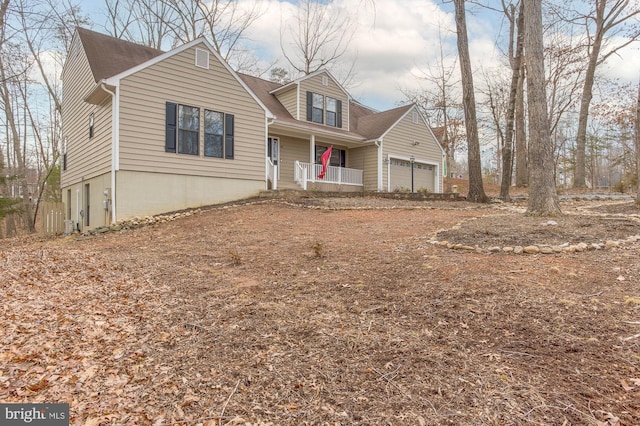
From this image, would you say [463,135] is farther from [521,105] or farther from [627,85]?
[627,85]

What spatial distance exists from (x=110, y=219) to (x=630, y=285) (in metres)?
10.1

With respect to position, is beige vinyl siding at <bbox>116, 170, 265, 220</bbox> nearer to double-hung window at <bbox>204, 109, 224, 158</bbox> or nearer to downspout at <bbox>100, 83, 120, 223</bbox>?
downspout at <bbox>100, 83, 120, 223</bbox>

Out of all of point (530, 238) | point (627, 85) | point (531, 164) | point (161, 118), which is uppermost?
point (627, 85)

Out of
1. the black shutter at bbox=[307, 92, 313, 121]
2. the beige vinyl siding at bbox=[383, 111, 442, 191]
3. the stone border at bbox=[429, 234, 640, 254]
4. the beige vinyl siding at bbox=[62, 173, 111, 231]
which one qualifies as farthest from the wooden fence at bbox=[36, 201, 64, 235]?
the stone border at bbox=[429, 234, 640, 254]

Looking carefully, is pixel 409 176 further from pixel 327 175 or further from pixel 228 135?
pixel 228 135

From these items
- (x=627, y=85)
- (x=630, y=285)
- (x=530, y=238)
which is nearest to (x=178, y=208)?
(x=530, y=238)

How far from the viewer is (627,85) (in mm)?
16906

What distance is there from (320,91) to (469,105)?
19.2ft

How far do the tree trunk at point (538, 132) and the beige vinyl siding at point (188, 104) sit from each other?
7609 millimetres

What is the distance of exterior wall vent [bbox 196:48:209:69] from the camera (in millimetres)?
10430

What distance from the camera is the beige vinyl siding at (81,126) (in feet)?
31.9

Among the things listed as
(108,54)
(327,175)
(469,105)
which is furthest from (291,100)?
(469,105)

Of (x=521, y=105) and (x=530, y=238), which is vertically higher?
(x=521, y=105)

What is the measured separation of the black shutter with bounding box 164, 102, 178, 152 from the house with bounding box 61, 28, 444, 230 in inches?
1.1
